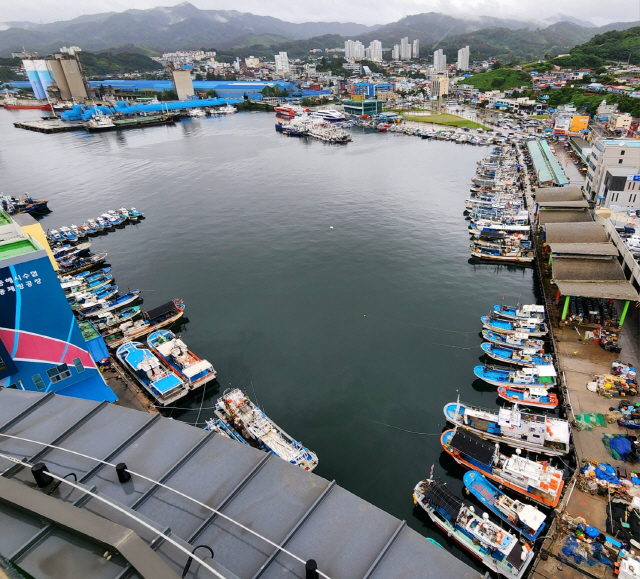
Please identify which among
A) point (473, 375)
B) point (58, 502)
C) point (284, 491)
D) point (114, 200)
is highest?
point (58, 502)

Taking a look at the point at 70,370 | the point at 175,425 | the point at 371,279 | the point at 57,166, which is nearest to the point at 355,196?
the point at 371,279

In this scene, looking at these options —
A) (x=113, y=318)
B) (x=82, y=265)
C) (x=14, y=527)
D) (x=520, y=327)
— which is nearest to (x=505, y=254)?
(x=520, y=327)

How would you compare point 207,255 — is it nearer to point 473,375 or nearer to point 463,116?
point 473,375

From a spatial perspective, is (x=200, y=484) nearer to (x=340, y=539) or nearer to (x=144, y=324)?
(x=340, y=539)

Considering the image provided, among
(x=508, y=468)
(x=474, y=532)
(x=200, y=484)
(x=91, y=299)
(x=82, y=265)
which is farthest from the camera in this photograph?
(x=82, y=265)

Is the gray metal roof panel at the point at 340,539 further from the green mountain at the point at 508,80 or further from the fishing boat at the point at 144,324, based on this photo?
the green mountain at the point at 508,80

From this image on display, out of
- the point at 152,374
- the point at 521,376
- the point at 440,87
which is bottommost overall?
the point at 521,376
